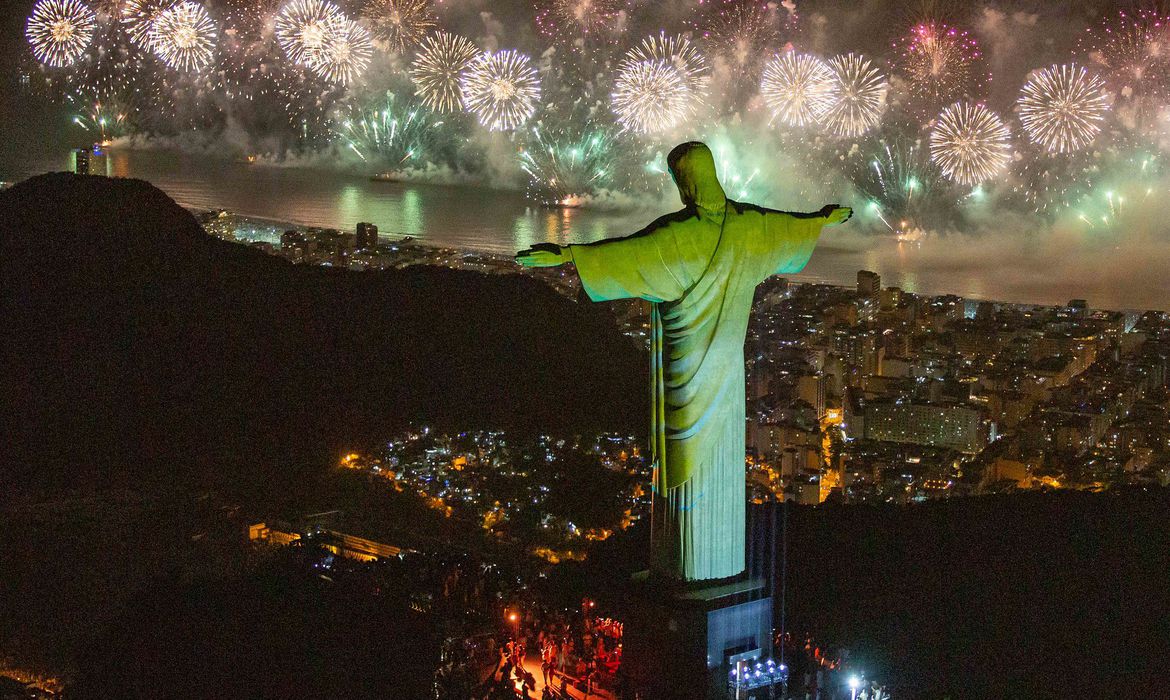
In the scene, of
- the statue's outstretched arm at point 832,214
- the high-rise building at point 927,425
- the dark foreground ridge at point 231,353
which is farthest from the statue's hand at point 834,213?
the high-rise building at point 927,425

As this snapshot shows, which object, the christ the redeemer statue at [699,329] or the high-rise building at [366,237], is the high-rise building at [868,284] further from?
the christ the redeemer statue at [699,329]

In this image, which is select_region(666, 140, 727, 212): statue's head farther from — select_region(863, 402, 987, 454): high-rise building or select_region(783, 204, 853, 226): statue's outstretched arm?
select_region(863, 402, 987, 454): high-rise building

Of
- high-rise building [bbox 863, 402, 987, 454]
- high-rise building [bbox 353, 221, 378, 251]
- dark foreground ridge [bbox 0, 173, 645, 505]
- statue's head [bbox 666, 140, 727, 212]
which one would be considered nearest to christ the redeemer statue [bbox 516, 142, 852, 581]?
statue's head [bbox 666, 140, 727, 212]

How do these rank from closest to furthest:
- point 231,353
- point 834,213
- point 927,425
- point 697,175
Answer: point 697,175
point 834,213
point 927,425
point 231,353

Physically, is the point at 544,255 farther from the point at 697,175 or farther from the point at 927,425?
the point at 927,425

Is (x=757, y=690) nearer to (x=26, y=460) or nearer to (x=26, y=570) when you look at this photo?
(x=26, y=570)

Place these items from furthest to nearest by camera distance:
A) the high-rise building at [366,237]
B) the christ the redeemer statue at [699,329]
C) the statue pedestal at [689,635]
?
the high-rise building at [366,237] < the statue pedestal at [689,635] < the christ the redeemer statue at [699,329]

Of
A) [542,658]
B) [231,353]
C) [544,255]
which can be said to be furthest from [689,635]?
[231,353]
